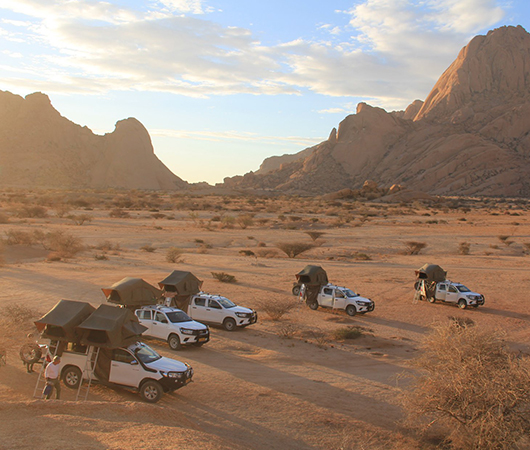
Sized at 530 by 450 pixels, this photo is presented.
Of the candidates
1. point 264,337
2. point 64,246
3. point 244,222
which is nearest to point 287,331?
point 264,337

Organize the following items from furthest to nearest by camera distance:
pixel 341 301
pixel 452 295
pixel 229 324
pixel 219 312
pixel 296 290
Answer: pixel 296 290 → pixel 452 295 → pixel 341 301 → pixel 219 312 → pixel 229 324

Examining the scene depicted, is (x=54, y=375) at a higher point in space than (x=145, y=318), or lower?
lower

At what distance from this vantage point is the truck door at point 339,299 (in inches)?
808

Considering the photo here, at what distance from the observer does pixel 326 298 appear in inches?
824

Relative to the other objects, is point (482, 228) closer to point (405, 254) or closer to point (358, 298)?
point (405, 254)

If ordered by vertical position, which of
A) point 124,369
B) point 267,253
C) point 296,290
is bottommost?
point 124,369

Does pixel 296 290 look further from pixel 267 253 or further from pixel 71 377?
pixel 267 253

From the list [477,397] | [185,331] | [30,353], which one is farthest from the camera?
[185,331]

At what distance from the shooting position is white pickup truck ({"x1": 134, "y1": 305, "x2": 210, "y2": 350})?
14.9 meters

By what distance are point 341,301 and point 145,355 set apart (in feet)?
36.6

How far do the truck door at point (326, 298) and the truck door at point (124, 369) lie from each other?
37.6ft

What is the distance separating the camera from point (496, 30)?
16675 centimetres

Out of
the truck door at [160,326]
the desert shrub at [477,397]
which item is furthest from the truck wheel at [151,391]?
the desert shrub at [477,397]

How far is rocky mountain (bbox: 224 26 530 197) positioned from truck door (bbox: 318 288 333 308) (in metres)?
111
